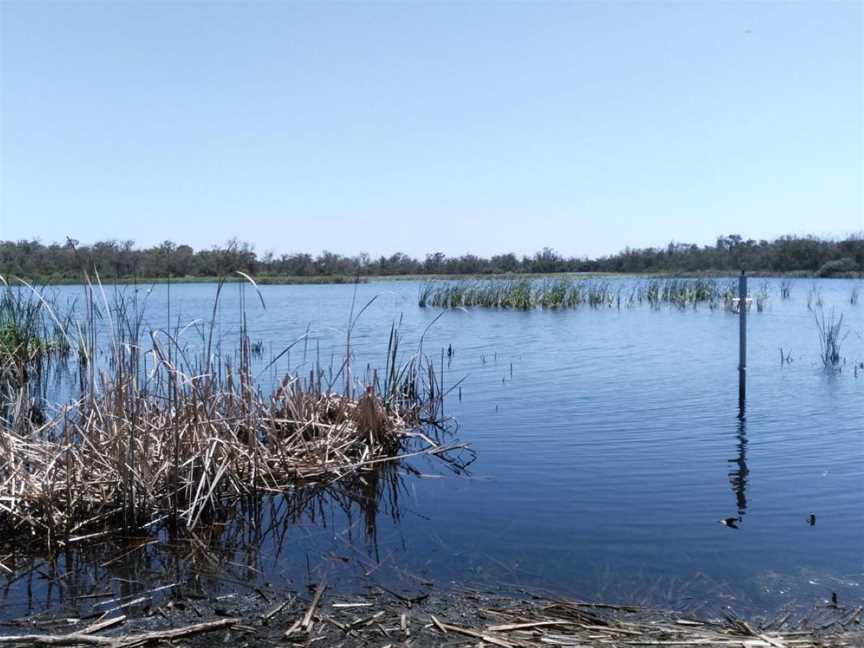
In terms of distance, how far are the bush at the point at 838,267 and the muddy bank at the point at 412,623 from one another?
56.6 meters

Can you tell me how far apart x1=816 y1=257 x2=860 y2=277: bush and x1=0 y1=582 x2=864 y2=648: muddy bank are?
56574mm

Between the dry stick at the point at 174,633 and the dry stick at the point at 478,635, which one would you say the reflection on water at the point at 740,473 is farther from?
the dry stick at the point at 174,633

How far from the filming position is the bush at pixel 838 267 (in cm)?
5394

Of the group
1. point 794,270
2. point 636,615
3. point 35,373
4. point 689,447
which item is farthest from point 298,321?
point 794,270

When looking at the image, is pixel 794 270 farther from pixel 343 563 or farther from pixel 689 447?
pixel 343 563

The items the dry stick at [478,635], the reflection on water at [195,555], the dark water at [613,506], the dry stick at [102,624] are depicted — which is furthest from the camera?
the dark water at [613,506]

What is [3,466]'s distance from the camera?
5316 millimetres

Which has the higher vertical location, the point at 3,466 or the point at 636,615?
the point at 3,466

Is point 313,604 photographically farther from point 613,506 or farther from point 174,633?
point 613,506

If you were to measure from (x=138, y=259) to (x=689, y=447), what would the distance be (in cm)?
569

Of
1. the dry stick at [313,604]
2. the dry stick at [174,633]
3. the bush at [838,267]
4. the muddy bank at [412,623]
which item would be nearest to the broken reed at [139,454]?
the muddy bank at [412,623]

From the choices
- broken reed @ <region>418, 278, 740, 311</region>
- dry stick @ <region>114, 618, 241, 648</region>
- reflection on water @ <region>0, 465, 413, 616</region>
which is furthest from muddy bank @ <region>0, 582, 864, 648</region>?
broken reed @ <region>418, 278, 740, 311</region>

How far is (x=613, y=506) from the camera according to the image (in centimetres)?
617

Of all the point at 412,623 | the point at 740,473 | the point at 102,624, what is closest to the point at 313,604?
the point at 412,623
